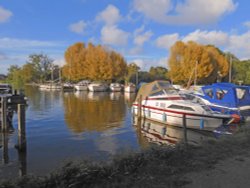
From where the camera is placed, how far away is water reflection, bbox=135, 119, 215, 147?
57.6 ft

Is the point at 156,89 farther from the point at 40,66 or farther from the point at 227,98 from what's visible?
the point at 40,66

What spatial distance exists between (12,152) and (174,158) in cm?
919

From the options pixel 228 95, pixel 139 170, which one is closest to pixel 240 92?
pixel 228 95

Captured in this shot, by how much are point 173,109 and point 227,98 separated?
19.1 ft

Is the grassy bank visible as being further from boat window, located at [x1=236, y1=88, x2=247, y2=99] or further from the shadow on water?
boat window, located at [x1=236, y1=88, x2=247, y2=99]

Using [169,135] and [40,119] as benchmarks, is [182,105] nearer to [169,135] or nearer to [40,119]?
[169,135]

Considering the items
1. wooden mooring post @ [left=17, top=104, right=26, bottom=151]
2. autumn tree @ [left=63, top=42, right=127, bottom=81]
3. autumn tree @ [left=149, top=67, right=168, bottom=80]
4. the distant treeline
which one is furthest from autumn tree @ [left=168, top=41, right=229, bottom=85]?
wooden mooring post @ [left=17, top=104, right=26, bottom=151]

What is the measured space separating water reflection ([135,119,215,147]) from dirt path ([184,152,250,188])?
914 centimetres

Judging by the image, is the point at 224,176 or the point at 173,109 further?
the point at 173,109

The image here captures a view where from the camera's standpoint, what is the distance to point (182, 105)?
21062mm

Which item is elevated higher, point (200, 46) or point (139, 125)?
point (200, 46)

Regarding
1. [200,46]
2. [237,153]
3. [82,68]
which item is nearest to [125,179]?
[237,153]

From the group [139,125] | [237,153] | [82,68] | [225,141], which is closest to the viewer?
[237,153]

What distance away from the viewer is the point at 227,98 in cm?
2450
